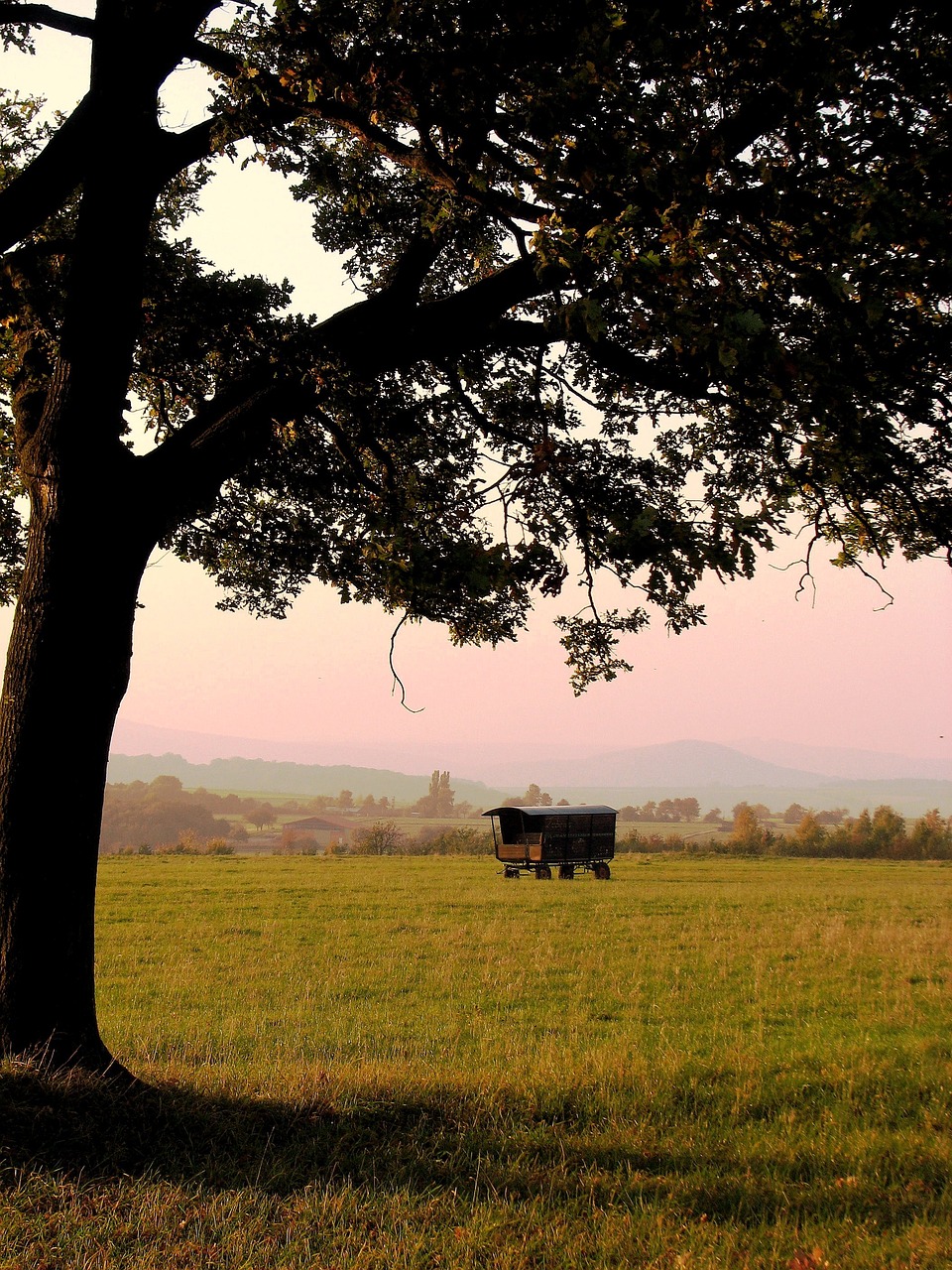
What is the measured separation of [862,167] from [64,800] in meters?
8.79

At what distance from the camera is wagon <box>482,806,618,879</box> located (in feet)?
122

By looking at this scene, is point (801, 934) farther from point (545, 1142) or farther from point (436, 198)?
point (436, 198)

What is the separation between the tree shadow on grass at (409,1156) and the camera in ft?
20.7

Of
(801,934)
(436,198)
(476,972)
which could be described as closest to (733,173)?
(436,198)

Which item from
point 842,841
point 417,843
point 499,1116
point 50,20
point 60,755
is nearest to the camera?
point 499,1116

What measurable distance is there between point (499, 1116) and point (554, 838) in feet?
98.7

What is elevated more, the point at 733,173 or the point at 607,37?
the point at 607,37

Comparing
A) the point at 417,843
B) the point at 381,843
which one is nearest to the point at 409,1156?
the point at 381,843

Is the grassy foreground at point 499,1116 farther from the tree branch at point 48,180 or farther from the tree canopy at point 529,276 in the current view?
the tree branch at point 48,180

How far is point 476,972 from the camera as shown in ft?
56.6

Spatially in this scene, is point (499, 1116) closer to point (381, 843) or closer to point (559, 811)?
point (559, 811)

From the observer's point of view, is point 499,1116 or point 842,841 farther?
point 842,841

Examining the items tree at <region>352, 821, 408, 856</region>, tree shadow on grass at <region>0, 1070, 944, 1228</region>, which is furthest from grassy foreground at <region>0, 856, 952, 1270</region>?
tree at <region>352, 821, 408, 856</region>

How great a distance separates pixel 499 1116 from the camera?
7.73 m
